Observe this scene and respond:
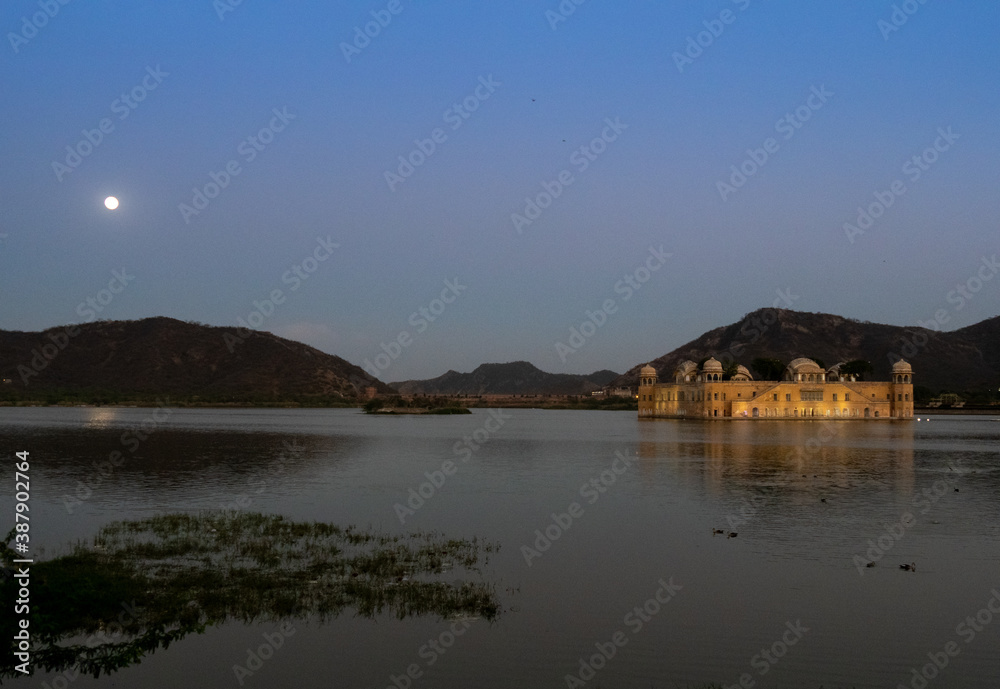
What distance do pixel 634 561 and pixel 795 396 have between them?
121 metres

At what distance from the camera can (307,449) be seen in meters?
59.3

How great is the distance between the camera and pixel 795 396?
440 ft

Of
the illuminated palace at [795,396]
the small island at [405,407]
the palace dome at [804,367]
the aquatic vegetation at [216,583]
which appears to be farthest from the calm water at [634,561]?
the small island at [405,407]

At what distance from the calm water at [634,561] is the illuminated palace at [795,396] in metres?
81.7

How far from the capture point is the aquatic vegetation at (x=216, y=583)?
13203mm

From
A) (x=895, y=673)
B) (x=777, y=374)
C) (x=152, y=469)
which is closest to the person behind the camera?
(x=895, y=673)

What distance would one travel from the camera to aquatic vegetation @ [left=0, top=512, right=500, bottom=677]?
43.3 ft

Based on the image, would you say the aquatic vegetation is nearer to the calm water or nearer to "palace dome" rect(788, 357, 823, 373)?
the calm water

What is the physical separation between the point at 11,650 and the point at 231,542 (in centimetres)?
955

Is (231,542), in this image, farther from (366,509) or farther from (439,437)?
(439,437)

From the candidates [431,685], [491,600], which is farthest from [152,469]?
[431,685]

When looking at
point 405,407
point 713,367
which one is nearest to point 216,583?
point 713,367

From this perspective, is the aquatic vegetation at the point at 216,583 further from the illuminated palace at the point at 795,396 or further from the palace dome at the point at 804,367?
the palace dome at the point at 804,367

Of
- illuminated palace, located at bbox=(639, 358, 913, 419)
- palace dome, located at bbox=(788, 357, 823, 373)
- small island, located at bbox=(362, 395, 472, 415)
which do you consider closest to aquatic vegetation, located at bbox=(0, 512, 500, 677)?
illuminated palace, located at bbox=(639, 358, 913, 419)
